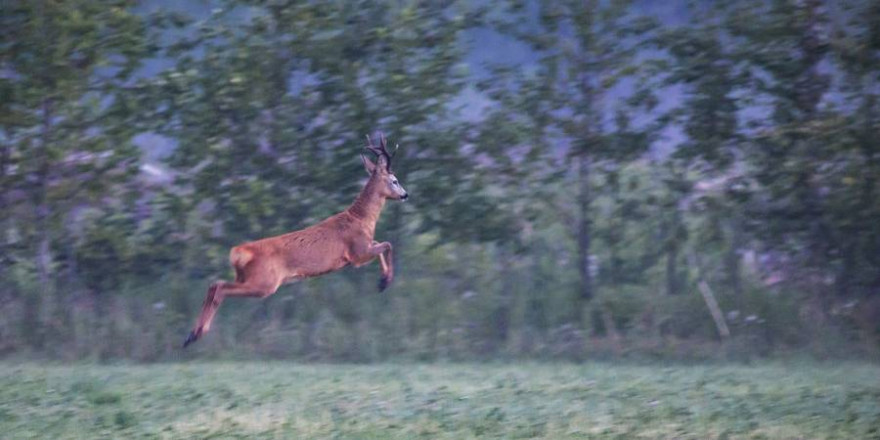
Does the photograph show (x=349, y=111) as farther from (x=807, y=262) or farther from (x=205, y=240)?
(x=807, y=262)

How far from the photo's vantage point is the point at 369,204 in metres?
7.34

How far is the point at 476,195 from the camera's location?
15.7 meters

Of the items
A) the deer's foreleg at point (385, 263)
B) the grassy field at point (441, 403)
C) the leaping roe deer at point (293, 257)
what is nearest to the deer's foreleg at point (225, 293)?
the leaping roe deer at point (293, 257)

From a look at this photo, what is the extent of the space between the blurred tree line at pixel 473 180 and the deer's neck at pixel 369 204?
7.68 metres

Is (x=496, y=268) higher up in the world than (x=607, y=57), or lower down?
lower down

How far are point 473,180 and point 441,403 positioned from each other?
5419mm

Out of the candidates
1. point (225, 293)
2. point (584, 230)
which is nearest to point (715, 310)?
point (584, 230)

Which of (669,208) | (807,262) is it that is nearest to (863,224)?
(807,262)

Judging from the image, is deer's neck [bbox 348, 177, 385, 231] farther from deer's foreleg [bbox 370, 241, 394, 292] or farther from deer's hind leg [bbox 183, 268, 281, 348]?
deer's hind leg [bbox 183, 268, 281, 348]

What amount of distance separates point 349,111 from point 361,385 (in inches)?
174

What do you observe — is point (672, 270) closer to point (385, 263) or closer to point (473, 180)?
point (473, 180)

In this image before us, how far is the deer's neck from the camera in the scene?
24.0 ft

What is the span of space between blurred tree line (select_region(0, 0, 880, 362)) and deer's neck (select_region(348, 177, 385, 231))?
768 centimetres

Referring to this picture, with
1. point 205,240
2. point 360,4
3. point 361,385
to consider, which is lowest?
point 361,385
